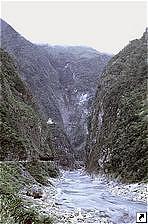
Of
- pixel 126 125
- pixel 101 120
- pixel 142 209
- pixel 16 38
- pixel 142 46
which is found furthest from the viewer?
pixel 16 38

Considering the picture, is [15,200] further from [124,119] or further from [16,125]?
[124,119]

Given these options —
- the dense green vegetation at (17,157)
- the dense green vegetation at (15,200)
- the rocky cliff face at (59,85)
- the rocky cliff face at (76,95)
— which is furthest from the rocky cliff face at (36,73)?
the dense green vegetation at (15,200)

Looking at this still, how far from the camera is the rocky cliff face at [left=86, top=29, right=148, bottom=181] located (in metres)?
43.2

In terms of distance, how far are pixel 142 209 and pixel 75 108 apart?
477 feet

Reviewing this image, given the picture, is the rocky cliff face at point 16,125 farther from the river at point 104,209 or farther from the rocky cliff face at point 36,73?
the rocky cliff face at point 36,73

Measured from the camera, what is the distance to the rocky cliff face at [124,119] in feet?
142

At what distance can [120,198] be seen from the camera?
31.6 meters

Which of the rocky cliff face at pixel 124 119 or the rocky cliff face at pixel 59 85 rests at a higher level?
the rocky cliff face at pixel 59 85

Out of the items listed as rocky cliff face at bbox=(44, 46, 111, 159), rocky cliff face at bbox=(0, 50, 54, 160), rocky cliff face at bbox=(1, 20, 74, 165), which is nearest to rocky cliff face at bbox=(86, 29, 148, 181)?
rocky cliff face at bbox=(0, 50, 54, 160)

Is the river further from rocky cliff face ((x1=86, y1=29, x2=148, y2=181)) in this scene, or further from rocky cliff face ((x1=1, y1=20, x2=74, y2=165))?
rocky cliff face ((x1=1, y1=20, x2=74, y2=165))

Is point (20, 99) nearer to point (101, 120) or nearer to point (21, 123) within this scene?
point (21, 123)

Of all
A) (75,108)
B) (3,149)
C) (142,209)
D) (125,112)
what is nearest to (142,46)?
(125,112)

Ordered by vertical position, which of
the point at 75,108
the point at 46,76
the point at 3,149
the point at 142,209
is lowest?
the point at 142,209

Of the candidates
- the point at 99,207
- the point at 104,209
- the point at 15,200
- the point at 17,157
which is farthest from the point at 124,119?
the point at 15,200
